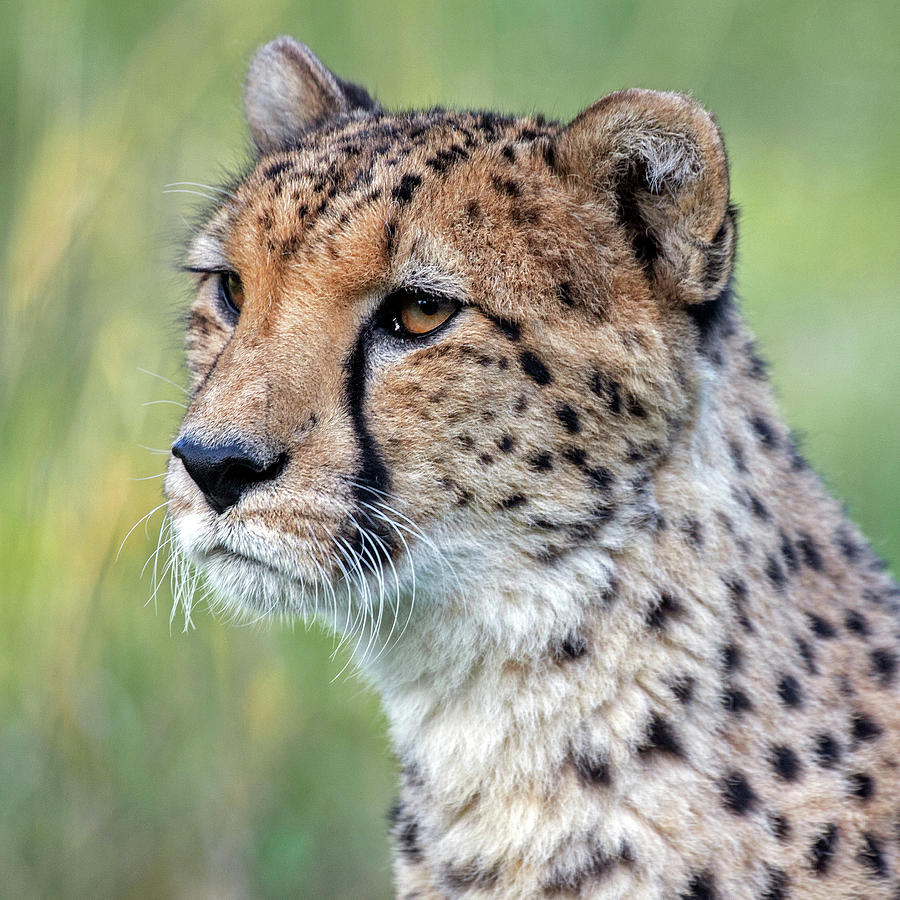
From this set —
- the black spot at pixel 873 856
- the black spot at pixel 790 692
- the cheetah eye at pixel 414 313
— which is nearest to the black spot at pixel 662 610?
the black spot at pixel 790 692

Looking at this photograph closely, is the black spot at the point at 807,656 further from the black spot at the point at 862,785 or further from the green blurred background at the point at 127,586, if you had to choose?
the green blurred background at the point at 127,586

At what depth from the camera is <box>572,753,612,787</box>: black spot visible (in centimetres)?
221

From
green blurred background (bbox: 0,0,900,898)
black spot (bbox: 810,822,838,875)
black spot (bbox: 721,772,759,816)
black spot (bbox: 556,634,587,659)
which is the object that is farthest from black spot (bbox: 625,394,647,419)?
green blurred background (bbox: 0,0,900,898)

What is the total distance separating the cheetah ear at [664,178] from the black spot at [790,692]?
0.61 meters

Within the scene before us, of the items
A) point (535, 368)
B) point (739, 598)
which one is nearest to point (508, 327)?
point (535, 368)

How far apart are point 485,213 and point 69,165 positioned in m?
1.38

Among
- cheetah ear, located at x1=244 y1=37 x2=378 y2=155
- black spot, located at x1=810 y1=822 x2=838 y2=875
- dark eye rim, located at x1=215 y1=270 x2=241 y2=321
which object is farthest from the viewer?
cheetah ear, located at x1=244 y1=37 x2=378 y2=155

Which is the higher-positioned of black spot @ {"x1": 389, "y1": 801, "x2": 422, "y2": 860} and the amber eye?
the amber eye

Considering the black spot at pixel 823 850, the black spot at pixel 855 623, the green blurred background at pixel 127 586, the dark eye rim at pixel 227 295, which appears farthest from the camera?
the green blurred background at pixel 127 586

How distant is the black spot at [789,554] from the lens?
236cm

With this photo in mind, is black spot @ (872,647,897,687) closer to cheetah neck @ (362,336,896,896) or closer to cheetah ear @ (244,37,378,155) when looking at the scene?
cheetah neck @ (362,336,896,896)

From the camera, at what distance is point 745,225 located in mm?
7109

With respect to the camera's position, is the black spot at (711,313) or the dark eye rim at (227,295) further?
the dark eye rim at (227,295)

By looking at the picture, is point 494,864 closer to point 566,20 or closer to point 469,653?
point 469,653
